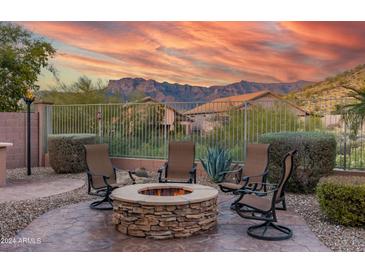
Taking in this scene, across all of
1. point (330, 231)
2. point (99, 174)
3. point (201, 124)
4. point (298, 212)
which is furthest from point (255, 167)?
point (201, 124)

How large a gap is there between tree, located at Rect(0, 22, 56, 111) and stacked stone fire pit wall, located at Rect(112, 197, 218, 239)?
1251cm

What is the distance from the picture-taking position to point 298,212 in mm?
5812

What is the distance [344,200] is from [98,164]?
415cm

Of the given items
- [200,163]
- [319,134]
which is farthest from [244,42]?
[319,134]

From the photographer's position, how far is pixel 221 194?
733 cm

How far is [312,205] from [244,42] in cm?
1087

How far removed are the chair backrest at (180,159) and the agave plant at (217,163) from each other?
4.69 feet

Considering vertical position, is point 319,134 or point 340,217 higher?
point 319,134

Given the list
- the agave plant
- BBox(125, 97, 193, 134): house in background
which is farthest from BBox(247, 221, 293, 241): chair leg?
BBox(125, 97, 193, 134): house in background

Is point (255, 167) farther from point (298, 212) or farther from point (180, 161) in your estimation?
point (180, 161)

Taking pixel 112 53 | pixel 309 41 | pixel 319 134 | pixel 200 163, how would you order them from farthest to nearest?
pixel 112 53 < pixel 309 41 < pixel 200 163 < pixel 319 134

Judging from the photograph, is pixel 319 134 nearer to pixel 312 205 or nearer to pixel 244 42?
pixel 312 205
